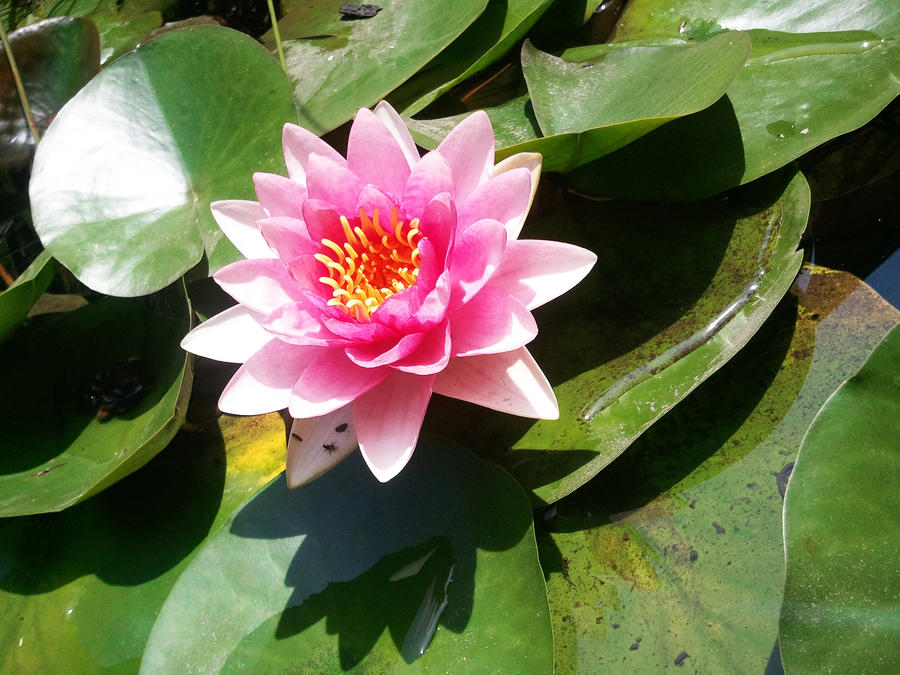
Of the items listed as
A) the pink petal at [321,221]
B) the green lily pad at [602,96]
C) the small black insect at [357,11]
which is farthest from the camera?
the small black insect at [357,11]

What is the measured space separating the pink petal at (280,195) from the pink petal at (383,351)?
1.27 feet

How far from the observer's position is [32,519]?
170 cm

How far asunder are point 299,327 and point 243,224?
409mm

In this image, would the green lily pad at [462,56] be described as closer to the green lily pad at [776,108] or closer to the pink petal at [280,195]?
the green lily pad at [776,108]

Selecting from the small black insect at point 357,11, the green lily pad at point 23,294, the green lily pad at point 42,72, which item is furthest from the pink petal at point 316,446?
the green lily pad at point 42,72

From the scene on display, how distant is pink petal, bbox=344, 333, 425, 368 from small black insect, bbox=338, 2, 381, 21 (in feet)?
4.96

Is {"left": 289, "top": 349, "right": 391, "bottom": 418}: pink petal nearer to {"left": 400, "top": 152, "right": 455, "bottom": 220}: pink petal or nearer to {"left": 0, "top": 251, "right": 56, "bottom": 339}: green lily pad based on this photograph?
{"left": 400, "top": 152, "right": 455, "bottom": 220}: pink petal

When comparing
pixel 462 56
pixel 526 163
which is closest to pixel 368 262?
pixel 526 163

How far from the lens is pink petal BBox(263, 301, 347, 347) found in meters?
1.18

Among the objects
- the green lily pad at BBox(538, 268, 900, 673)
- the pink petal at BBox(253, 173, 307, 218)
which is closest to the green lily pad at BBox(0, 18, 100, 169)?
the pink petal at BBox(253, 173, 307, 218)

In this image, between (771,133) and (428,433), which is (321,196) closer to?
(428,433)

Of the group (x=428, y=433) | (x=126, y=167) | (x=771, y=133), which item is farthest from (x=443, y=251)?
(x=126, y=167)

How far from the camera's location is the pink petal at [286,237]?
128cm

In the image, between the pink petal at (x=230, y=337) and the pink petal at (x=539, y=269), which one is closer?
the pink petal at (x=539, y=269)
